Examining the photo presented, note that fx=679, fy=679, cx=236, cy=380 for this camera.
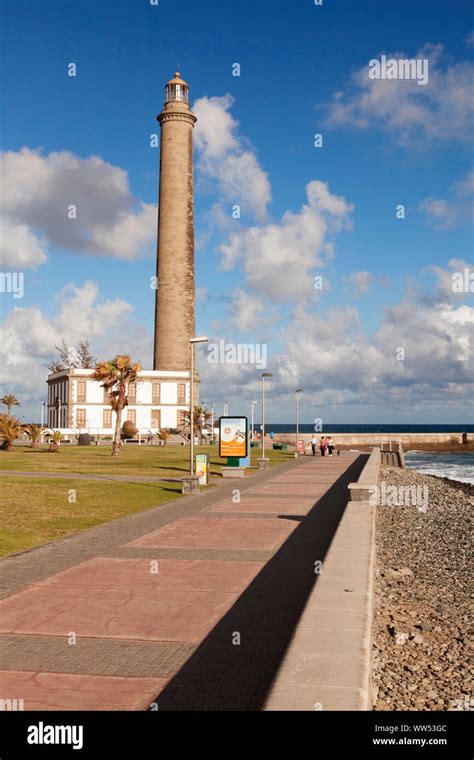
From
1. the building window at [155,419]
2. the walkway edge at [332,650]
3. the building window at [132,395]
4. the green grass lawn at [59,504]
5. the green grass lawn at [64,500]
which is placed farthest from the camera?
the building window at [155,419]

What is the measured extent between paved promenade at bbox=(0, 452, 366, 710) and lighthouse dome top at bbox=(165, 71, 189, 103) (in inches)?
2420

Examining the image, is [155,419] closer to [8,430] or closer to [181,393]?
[181,393]

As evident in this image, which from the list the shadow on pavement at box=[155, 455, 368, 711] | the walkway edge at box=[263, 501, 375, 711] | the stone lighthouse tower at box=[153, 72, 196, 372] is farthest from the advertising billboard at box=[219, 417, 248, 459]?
the stone lighthouse tower at box=[153, 72, 196, 372]

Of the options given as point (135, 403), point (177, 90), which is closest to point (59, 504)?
point (135, 403)

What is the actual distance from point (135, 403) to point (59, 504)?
2193 inches

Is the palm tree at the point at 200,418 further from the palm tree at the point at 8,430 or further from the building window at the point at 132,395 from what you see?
the palm tree at the point at 8,430

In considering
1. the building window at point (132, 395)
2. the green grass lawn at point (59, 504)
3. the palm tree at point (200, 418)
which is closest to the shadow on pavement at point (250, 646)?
the green grass lawn at point (59, 504)

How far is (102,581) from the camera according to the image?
10.2 meters

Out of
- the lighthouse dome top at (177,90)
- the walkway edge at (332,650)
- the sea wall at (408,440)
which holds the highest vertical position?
the lighthouse dome top at (177,90)

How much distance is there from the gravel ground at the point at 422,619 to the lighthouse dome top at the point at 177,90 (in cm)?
Result: 6021

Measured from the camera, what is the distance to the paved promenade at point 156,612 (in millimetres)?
6168

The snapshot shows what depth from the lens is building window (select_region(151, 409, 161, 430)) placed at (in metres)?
75.1
